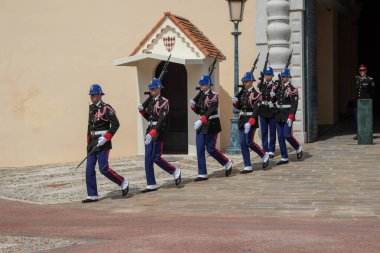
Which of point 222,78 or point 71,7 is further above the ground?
point 71,7

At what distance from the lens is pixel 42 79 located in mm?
19734

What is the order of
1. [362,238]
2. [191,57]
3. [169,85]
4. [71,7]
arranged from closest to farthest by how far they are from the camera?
1. [362,238]
2. [191,57]
3. [169,85]
4. [71,7]

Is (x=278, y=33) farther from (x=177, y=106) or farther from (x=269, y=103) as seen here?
(x=269, y=103)

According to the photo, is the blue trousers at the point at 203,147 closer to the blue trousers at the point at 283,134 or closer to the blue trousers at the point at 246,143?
the blue trousers at the point at 246,143

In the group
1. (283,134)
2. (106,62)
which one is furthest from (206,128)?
(106,62)

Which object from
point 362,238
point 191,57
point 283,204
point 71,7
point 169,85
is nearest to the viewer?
point 362,238

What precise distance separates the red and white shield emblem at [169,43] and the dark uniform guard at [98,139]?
18.2ft

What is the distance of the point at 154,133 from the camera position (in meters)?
11.8

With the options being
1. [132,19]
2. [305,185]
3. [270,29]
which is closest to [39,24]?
[132,19]

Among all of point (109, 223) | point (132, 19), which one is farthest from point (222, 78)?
point (109, 223)

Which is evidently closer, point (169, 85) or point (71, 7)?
point (169, 85)

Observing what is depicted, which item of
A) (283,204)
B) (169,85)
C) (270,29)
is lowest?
(283,204)

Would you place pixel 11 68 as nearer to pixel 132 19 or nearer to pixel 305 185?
pixel 132 19

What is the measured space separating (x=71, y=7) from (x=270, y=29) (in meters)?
5.45
